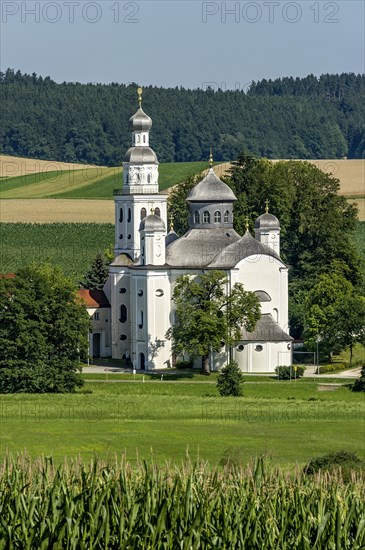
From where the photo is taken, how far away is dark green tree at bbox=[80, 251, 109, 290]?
105m

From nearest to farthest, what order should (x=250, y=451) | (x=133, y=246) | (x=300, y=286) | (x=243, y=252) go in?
(x=250, y=451)
(x=243, y=252)
(x=133, y=246)
(x=300, y=286)

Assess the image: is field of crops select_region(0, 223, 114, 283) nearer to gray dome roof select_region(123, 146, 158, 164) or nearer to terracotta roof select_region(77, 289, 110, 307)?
terracotta roof select_region(77, 289, 110, 307)

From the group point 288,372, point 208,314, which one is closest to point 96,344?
point 208,314

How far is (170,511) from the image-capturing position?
35.6 m

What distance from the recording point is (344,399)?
258ft

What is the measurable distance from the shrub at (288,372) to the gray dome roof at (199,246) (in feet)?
27.1

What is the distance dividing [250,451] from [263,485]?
77.7 ft

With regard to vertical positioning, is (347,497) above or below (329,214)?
below

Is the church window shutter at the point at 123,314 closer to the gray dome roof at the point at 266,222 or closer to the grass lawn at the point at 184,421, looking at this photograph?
the gray dome roof at the point at 266,222

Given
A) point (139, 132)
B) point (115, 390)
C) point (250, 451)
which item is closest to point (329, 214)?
point (139, 132)

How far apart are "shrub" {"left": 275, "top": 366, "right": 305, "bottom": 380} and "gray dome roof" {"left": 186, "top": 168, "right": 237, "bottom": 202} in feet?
42.7

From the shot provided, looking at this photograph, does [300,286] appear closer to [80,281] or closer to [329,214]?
[329,214]

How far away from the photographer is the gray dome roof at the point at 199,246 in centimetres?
9288

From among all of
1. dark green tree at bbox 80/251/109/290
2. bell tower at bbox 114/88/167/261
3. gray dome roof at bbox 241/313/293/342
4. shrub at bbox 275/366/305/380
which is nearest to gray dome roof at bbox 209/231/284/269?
gray dome roof at bbox 241/313/293/342
